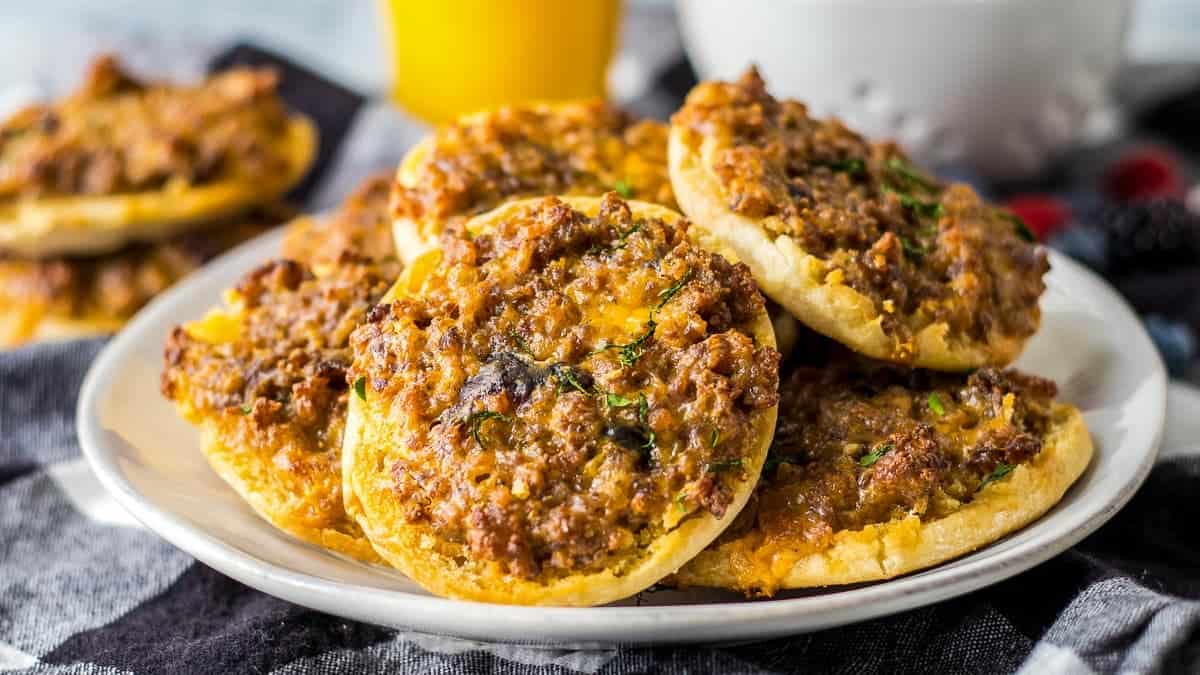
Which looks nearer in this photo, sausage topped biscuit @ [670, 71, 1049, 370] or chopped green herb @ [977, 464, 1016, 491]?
chopped green herb @ [977, 464, 1016, 491]

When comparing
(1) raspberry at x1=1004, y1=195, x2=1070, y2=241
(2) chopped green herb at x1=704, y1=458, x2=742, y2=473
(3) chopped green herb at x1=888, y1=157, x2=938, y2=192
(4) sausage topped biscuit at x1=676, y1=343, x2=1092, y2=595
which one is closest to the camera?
(2) chopped green herb at x1=704, y1=458, x2=742, y2=473

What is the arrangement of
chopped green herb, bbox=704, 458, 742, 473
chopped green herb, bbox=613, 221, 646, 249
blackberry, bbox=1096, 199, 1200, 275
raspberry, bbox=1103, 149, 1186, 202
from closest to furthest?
chopped green herb, bbox=704, 458, 742, 473
chopped green herb, bbox=613, 221, 646, 249
blackberry, bbox=1096, 199, 1200, 275
raspberry, bbox=1103, 149, 1186, 202

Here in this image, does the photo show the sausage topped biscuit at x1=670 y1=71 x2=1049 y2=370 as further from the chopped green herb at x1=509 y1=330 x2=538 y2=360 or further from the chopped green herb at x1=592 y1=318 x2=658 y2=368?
the chopped green herb at x1=509 y1=330 x2=538 y2=360

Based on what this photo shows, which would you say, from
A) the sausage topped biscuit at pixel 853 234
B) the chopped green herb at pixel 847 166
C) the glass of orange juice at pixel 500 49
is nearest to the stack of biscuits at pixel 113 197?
the glass of orange juice at pixel 500 49

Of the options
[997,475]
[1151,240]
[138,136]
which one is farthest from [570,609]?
[1151,240]

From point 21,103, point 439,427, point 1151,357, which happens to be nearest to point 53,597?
point 439,427

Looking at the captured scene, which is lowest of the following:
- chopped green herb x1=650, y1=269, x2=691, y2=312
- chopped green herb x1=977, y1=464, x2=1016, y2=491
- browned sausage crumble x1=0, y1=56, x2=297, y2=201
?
browned sausage crumble x1=0, y1=56, x2=297, y2=201

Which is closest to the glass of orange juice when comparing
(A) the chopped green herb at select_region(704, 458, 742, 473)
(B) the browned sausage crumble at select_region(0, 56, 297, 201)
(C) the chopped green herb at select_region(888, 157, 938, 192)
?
(B) the browned sausage crumble at select_region(0, 56, 297, 201)
